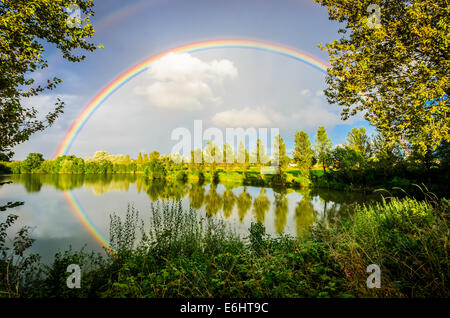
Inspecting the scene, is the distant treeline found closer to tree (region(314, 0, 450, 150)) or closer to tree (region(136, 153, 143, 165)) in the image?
tree (region(314, 0, 450, 150))

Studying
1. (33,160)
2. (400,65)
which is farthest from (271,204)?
(33,160)

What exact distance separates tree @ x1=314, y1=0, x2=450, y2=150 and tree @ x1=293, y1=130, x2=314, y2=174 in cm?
2843

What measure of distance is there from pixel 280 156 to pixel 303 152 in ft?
15.4

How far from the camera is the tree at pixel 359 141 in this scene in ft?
99.2

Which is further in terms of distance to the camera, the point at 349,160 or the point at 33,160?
the point at 33,160

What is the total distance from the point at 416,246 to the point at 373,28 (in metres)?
6.31

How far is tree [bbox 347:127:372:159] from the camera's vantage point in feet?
99.2

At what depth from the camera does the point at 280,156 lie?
3466 cm

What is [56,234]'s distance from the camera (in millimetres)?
10883

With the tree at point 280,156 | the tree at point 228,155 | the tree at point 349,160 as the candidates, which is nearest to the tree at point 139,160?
the tree at point 228,155

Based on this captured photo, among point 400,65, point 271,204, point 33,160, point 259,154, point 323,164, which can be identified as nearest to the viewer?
point 400,65

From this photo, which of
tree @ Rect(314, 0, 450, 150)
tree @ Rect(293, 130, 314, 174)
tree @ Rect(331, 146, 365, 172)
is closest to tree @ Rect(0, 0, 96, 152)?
tree @ Rect(314, 0, 450, 150)

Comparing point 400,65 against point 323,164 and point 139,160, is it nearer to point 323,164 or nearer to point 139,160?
point 323,164
